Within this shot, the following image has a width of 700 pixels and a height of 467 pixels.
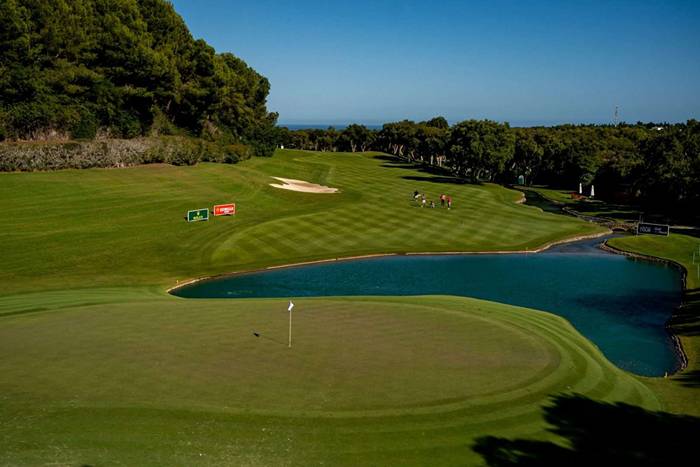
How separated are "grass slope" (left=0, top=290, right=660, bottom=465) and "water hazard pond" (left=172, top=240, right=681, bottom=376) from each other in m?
8.88

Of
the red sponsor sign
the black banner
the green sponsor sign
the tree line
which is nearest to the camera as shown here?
the green sponsor sign

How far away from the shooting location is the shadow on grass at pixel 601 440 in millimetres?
15477

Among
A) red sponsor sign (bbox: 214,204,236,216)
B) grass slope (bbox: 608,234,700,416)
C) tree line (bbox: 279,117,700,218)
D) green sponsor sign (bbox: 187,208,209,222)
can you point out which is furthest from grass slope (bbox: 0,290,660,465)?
tree line (bbox: 279,117,700,218)

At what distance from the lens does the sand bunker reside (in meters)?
79.1

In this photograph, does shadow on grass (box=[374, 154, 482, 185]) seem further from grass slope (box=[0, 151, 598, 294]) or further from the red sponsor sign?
the red sponsor sign

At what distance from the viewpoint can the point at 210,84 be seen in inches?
3580

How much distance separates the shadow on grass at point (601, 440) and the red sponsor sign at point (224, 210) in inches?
1860

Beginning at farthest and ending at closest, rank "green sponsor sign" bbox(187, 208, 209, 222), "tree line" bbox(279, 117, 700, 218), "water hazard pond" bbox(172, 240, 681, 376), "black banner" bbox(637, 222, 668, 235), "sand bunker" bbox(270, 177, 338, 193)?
"sand bunker" bbox(270, 177, 338, 193) → "tree line" bbox(279, 117, 700, 218) → "black banner" bbox(637, 222, 668, 235) → "green sponsor sign" bbox(187, 208, 209, 222) → "water hazard pond" bbox(172, 240, 681, 376)

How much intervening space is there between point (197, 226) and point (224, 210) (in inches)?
210

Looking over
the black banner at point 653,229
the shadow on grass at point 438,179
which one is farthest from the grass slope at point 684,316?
the shadow on grass at point 438,179

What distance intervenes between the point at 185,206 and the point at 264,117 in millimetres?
66754

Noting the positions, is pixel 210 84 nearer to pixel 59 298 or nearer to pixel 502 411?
pixel 59 298

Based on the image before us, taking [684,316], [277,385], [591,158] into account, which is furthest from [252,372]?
[591,158]

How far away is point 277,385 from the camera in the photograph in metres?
18.5
